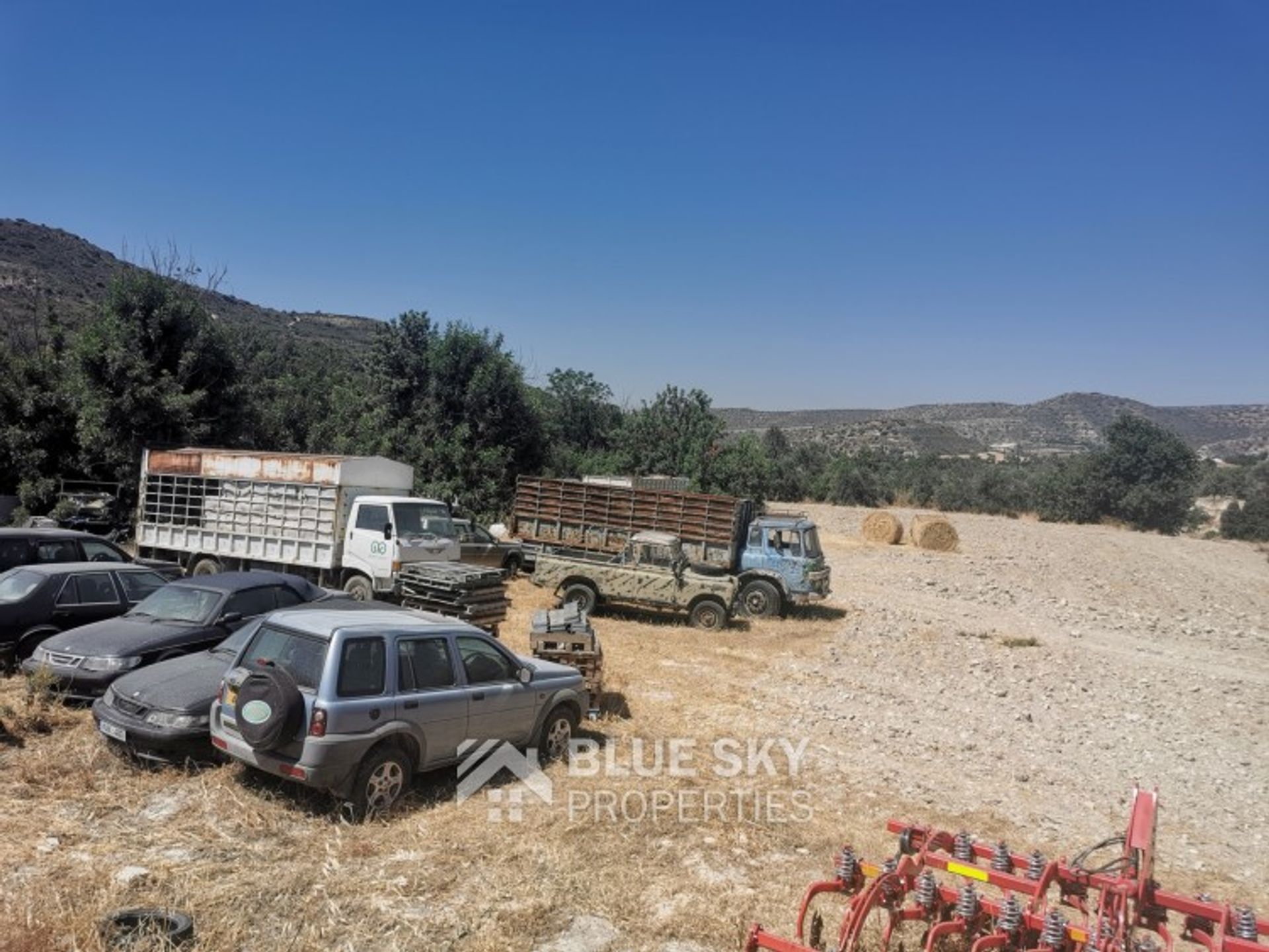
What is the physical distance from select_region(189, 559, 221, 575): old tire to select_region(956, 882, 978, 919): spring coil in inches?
640

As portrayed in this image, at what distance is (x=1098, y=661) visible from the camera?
1509 cm

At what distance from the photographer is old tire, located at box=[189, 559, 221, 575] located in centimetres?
1705

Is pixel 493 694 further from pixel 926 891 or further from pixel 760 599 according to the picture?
pixel 760 599

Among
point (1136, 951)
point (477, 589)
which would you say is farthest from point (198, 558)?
point (1136, 951)

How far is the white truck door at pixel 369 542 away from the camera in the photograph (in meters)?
15.0

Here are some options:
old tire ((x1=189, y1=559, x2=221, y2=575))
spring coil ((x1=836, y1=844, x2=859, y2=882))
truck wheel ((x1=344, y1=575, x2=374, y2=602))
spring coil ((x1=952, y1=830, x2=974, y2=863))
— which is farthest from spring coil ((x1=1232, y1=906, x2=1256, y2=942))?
old tire ((x1=189, y1=559, x2=221, y2=575))

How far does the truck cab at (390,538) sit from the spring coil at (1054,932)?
40.0ft

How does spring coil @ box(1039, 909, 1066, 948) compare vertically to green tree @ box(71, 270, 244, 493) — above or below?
below

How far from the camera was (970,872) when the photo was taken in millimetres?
4594

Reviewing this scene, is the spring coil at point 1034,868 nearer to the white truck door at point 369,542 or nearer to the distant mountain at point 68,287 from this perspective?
the white truck door at point 369,542

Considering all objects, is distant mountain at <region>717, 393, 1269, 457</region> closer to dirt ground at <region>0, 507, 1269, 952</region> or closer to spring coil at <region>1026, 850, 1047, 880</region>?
dirt ground at <region>0, 507, 1269, 952</region>

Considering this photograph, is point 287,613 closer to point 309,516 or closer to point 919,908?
point 919,908

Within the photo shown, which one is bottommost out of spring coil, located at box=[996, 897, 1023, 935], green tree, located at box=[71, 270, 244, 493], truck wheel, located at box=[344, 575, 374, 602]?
truck wheel, located at box=[344, 575, 374, 602]

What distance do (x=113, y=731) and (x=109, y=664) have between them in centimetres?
170
